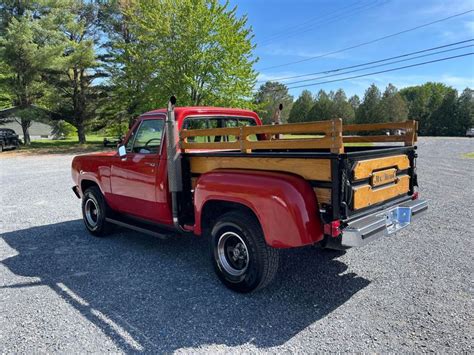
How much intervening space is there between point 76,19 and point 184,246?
32.0 metres

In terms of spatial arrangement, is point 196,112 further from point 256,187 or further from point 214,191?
point 256,187

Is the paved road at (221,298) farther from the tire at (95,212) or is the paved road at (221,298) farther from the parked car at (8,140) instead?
the parked car at (8,140)

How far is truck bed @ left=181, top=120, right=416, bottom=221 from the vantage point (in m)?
2.84

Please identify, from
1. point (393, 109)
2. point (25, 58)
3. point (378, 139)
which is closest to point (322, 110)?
point (393, 109)

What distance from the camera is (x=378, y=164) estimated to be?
334cm

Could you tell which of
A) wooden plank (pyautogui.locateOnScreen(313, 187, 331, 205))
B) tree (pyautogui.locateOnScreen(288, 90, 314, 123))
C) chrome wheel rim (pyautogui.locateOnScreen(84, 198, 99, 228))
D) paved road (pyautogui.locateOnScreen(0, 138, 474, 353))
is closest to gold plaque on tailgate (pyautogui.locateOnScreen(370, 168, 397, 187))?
wooden plank (pyautogui.locateOnScreen(313, 187, 331, 205))

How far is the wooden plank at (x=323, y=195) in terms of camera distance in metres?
2.90

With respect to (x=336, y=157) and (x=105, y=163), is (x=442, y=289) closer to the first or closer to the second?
(x=336, y=157)

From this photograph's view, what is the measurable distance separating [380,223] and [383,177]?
54 centimetres

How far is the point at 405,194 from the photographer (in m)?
3.95

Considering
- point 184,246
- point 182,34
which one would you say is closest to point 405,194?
point 184,246

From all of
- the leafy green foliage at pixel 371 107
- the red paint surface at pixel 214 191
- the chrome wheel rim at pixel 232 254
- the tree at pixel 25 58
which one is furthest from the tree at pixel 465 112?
the chrome wheel rim at pixel 232 254

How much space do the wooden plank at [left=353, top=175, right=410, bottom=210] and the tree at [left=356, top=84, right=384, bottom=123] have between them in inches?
2479

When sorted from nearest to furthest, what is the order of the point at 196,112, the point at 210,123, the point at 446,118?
the point at 196,112, the point at 210,123, the point at 446,118
